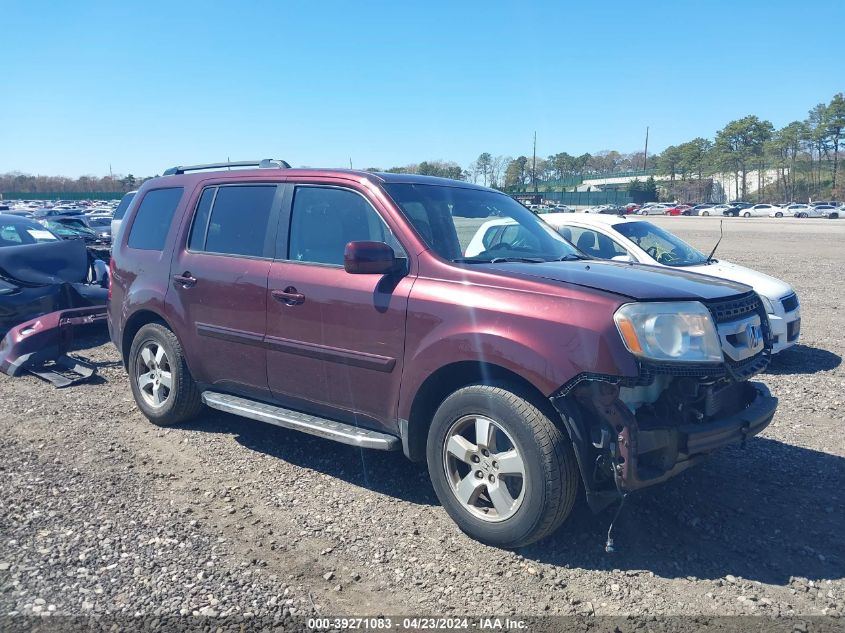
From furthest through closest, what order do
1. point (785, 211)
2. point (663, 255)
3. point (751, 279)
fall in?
1. point (785, 211)
2. point (663, 255)
3. point (751, 279)

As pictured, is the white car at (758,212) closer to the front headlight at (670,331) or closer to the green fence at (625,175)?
the green fence at (625,175)

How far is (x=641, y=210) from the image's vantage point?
76875mm

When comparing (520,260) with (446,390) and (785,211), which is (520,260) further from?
(785,211)

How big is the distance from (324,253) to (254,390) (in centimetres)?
116

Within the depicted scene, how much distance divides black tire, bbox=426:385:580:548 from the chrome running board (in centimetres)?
54

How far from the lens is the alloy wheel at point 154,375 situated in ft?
18.1

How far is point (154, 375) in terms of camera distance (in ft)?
18.6

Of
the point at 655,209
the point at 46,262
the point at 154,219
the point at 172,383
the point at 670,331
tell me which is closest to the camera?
the point at 670,331

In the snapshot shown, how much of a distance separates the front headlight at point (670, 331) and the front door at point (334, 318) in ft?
4.16

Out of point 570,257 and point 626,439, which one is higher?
point 570,257

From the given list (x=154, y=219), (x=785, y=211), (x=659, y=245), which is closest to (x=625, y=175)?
(x=785, y=211)

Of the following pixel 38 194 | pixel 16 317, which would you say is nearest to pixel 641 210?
pixel 16 317

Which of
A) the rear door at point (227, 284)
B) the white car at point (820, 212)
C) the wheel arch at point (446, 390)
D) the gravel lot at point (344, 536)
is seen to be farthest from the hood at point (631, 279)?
the white car at point (820, 212)

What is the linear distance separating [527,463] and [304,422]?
5.32ft
